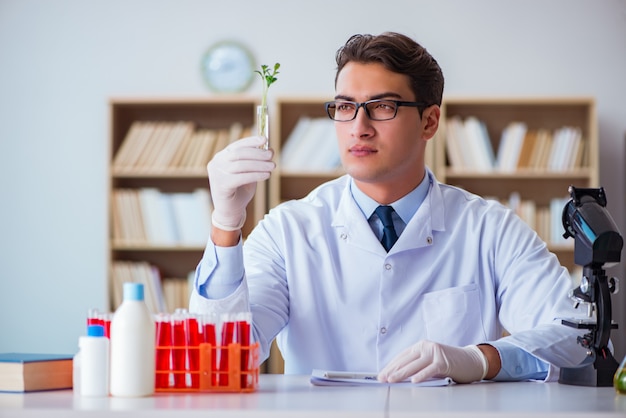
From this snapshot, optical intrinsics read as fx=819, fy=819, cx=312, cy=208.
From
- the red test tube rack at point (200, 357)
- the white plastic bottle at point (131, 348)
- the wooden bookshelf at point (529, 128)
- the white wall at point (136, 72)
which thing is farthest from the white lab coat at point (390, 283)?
the white wall at point (136, 72)

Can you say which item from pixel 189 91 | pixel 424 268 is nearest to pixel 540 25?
pixel 189 91

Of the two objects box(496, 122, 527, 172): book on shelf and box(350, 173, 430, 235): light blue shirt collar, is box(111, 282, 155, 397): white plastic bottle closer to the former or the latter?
box(350, 173, 430, 235): light blue shirt collar

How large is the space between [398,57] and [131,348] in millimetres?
1077

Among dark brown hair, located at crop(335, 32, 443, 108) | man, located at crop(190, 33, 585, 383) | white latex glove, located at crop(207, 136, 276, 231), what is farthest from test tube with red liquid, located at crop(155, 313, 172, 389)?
dark brown hair, located at crop(335, 32, 443, 108)

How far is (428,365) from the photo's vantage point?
4.92ft

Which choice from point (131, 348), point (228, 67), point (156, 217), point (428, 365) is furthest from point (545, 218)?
point (131, 348)

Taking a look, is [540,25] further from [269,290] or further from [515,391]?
[515,391]

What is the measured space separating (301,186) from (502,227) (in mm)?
2184

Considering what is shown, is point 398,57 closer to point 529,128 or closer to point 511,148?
point 511,148

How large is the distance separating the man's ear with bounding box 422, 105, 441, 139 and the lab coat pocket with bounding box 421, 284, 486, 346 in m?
0.44

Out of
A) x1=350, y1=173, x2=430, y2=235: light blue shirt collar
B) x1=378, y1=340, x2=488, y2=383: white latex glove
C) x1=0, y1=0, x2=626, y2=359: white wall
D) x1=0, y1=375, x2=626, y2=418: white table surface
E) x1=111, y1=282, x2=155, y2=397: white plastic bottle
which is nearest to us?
x1=0, y1=375, x2=626, y2=418: white table surface

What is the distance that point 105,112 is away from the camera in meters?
4.42

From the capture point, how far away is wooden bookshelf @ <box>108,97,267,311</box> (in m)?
4.01

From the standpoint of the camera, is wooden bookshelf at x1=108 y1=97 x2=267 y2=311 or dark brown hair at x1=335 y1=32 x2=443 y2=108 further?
wooden bookshelf at x1=108 y1=97 x2=267 y2=311
